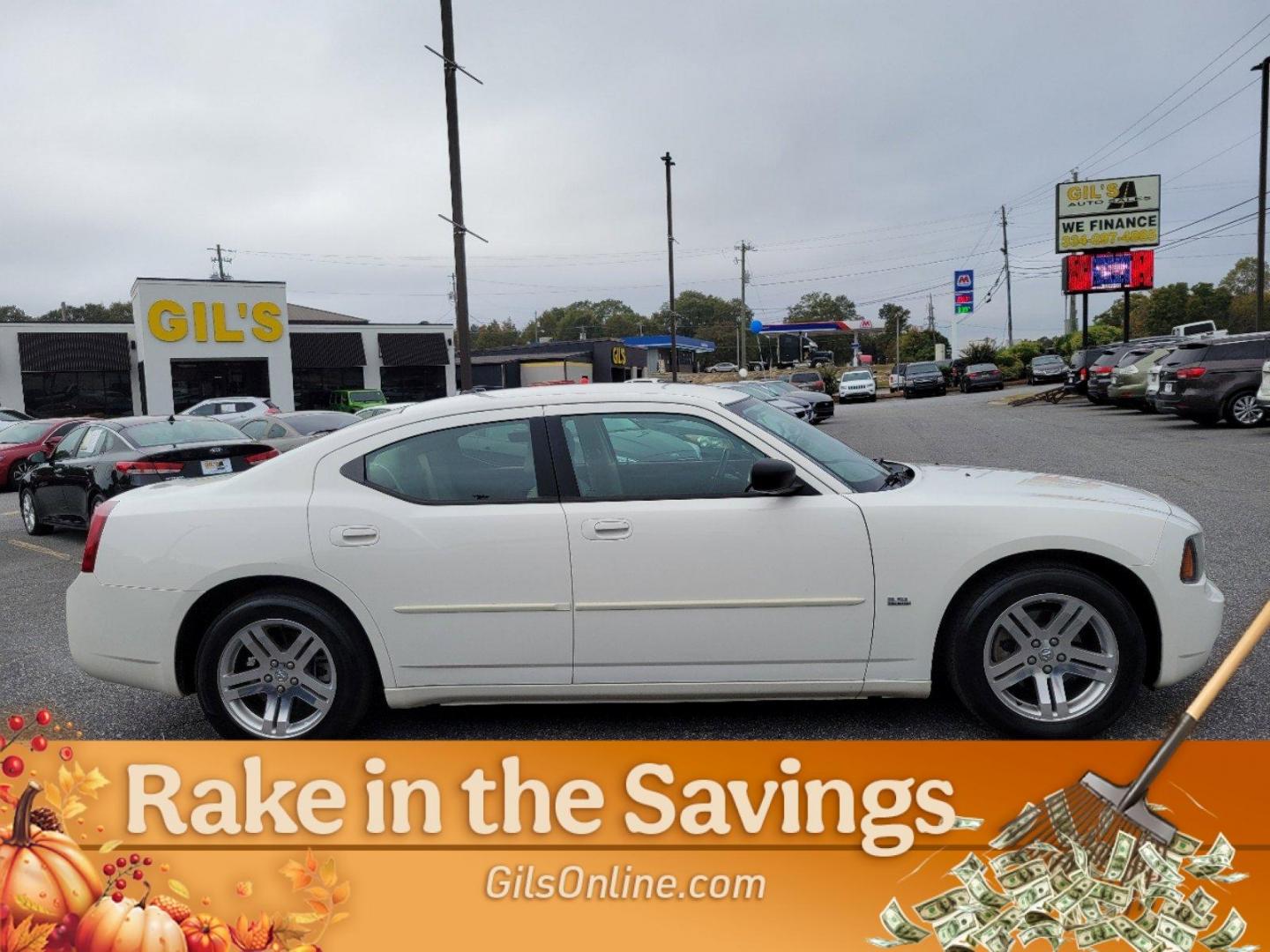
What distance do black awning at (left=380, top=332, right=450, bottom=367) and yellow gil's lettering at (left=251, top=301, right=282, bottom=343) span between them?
8.03 metres

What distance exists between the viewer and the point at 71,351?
1462 inches

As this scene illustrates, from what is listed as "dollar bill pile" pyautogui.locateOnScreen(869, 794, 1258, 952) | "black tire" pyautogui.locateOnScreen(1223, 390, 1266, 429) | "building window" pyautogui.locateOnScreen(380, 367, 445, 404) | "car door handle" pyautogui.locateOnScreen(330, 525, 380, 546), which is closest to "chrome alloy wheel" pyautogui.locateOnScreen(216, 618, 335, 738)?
"car door handle" pyautogui.locateOnScreen(330, 525, 380, 546)

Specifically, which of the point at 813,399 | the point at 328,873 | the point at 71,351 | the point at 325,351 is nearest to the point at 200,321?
the point at 71,351

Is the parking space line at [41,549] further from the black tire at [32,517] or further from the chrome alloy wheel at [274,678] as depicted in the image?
the chrome alloy wheel at [274,678]

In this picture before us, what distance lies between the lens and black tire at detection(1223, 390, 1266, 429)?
1727cm

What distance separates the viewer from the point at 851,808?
331 cm

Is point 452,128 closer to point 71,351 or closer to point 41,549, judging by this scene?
point 41,549

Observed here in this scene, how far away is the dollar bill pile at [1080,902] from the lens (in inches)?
105

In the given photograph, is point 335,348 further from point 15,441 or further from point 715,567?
point 715,567

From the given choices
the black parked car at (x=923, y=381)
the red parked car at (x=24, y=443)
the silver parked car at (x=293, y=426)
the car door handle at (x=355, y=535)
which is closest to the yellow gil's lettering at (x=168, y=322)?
the red parked car at (x=24, y=443)

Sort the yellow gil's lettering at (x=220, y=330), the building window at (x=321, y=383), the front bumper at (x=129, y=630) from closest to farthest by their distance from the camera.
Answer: the front bumper at (x=129, y=630) < the yellow gil's lettering at (x=220, y=330) < the building window at (x=321, y=383)

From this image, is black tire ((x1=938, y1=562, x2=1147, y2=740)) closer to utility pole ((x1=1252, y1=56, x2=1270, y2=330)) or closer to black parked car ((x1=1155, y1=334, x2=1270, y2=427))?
black parked car ((x1=1155, y1=334, x2=1270, y2=427))

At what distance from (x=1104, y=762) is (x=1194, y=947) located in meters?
1.03

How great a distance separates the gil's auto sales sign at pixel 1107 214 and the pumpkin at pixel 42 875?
44.5 m
